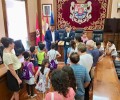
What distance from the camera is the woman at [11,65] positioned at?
243 centimetres

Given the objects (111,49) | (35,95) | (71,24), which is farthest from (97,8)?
(35,95)

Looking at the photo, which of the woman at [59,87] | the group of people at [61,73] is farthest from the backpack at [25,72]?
the woman at [59,87]

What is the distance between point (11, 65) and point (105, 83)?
161 cm

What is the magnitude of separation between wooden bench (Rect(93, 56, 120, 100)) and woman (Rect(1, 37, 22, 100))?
1.31 meters

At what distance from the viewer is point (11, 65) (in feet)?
8.11

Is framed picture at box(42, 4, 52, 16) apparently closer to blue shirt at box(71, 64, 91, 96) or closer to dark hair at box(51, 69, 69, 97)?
blue shirt at box(71, 64, 91, 96)

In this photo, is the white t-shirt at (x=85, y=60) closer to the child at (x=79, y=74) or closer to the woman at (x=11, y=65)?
the child at (x=79, y=74)

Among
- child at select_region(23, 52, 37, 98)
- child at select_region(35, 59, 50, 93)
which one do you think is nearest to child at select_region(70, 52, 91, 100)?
child at select_region(35, 59, 50, 93)

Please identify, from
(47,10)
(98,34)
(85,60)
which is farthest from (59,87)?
(47,10)

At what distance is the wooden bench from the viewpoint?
2.24m

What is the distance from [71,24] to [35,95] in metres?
4.54

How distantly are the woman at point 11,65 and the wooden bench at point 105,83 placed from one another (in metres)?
1.31

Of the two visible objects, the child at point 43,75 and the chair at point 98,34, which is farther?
the chair at point 98,34

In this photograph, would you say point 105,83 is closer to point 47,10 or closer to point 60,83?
point 60,83
